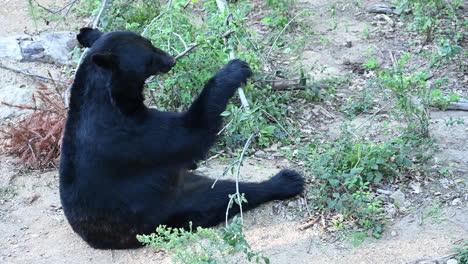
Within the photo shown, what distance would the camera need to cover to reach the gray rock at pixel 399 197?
5680 millimetres

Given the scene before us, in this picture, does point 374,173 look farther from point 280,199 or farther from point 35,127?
point 35,127

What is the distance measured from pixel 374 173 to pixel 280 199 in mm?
970

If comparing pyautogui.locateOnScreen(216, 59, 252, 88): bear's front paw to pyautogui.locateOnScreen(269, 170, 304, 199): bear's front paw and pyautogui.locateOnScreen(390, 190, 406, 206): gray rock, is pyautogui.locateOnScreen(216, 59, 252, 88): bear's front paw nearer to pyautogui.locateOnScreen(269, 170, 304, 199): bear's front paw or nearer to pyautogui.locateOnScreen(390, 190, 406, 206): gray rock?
pyautogui.locateOnScreen(269, 170, 304, 199): bear's front paw

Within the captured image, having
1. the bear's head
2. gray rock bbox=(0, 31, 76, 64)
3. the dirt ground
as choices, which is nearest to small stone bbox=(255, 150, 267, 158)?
the dirt ground

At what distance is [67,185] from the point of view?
5547 mm

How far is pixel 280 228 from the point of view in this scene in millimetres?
5664

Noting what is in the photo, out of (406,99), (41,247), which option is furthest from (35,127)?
(406,99)

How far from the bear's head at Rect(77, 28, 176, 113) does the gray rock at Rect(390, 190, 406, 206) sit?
257 cm

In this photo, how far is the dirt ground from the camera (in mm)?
5055

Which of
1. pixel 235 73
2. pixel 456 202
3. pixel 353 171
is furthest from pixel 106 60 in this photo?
pixel 456 202

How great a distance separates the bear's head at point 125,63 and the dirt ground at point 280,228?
148 cm

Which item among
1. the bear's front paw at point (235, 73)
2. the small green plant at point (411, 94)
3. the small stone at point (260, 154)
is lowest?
the small stone at point (260, 154)

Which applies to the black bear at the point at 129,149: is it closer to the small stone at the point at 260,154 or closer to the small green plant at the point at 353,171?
the small green plant at the point at 353,171

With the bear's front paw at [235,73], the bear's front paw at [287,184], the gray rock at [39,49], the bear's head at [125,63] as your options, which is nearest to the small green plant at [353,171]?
the bear's front paw at [287,184]
